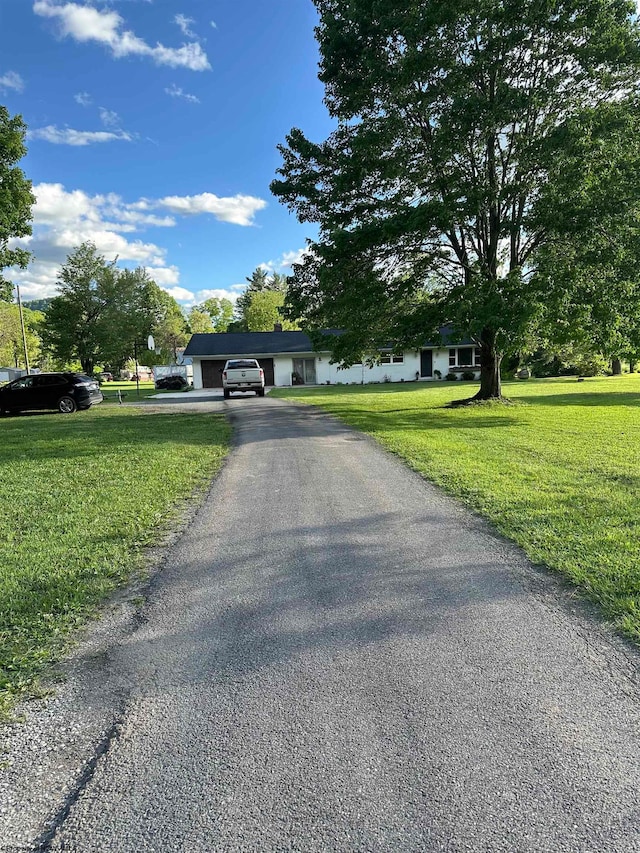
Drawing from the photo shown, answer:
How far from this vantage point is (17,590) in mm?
3676

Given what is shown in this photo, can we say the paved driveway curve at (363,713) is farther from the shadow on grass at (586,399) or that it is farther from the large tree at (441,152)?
the shadow on grass at (586,399)

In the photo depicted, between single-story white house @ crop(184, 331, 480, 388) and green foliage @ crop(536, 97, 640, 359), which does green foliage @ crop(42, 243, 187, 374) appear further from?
green foliage @ crop(536, 97, 640, 359)

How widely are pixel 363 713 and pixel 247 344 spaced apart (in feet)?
120

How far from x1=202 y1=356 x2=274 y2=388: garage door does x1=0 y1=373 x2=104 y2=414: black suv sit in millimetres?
16838

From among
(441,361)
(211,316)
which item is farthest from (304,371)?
(211,316)

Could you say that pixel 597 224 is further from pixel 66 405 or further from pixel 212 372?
pixel 212 372

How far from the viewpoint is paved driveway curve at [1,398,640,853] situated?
1.78 m

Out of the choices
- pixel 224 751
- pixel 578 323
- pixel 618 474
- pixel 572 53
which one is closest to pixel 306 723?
pixel 224 751

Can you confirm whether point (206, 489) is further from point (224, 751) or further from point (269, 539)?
point (224, 751)

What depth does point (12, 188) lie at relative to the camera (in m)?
18.8

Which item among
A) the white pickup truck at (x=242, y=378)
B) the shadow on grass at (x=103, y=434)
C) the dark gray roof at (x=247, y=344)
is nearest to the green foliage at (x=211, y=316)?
the dark gray roof at (x=247, y=344)

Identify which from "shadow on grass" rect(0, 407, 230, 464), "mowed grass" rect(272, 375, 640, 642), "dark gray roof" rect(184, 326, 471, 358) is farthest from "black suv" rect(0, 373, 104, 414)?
"dark gray roof" rect(184, 326, 471, 358)

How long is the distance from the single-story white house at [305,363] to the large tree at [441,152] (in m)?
19.8

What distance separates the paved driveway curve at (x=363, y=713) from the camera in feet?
5.83
